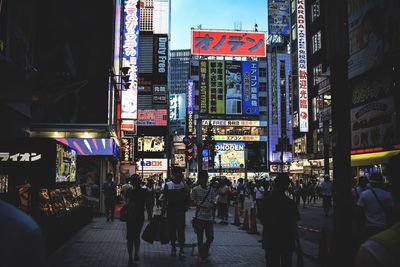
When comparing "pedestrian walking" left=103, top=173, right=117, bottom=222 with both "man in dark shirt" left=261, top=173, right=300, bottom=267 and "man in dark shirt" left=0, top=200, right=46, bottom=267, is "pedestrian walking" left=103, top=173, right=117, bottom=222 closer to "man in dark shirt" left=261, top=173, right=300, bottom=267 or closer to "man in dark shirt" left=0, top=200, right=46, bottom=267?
"man in dark shirt" left=261, top=173, right=300, bottom=267

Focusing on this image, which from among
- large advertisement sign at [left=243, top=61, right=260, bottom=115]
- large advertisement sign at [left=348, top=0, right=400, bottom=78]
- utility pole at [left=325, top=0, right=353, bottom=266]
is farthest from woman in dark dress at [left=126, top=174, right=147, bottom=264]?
large advertisement sign at [left=243, top=61, right=260, bottom=115]

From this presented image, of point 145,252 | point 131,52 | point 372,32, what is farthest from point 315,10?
point 145,252

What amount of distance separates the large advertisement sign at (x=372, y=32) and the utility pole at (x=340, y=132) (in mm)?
18170

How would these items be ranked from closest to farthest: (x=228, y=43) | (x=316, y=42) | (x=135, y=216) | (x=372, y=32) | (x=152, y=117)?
(x=135, y=216)
(x=372, y=32)
(x=316, y=42)
(x=152, y=117)
(x=228, y=43)

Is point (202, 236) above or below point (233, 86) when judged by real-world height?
below

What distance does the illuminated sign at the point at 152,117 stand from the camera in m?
80.6

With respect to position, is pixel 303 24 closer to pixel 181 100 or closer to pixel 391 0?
pixel 391 0

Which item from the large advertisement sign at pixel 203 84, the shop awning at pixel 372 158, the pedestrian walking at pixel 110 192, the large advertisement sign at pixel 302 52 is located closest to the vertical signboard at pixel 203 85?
the large advertisement sign at pixel 203 84

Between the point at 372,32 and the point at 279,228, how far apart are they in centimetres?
2135

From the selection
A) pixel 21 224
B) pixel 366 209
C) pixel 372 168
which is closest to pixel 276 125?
pixel 372 168

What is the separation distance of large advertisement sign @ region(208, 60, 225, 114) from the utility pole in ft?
292

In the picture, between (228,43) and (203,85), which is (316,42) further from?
(203,85)

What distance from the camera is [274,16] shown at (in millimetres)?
89562

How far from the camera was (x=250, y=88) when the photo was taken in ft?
325
